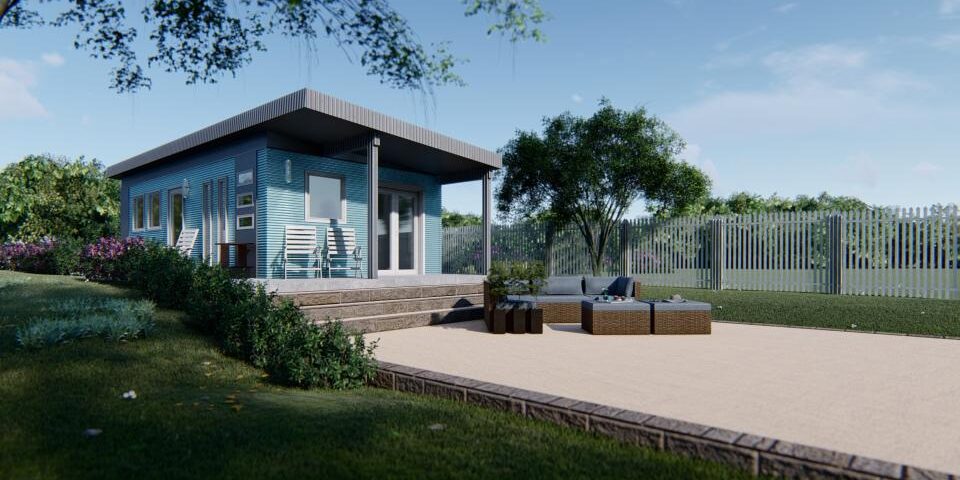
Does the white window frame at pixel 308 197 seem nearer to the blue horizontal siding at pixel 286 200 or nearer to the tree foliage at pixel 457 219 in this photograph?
the blue horizontal siding at pixel 286 200

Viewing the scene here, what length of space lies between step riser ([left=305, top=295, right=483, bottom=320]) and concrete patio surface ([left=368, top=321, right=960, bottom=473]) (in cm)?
48

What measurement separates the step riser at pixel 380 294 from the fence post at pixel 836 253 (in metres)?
8.52

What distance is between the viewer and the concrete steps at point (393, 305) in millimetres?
7320

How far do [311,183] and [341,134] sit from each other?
152cm

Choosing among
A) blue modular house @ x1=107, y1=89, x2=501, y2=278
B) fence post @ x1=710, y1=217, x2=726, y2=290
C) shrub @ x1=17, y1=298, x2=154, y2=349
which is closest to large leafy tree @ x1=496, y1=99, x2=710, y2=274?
fence post @ x1=710, y1=217, x2=726, y2=290

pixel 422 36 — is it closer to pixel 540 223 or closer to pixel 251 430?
pixel 251 430

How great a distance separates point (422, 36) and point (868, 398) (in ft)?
18.1

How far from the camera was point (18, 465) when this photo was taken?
8.33 ft

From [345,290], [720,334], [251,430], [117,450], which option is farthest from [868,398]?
[345,290]

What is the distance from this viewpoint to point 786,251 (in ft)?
43.0

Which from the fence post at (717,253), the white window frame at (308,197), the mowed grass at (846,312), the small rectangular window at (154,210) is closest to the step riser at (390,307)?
the white window frame at (308,197)

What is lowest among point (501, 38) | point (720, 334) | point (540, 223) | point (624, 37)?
point (720, 334)

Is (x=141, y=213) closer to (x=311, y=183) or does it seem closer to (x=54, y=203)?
(x=311, y=183)

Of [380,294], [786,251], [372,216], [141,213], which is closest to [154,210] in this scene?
[141,213]
